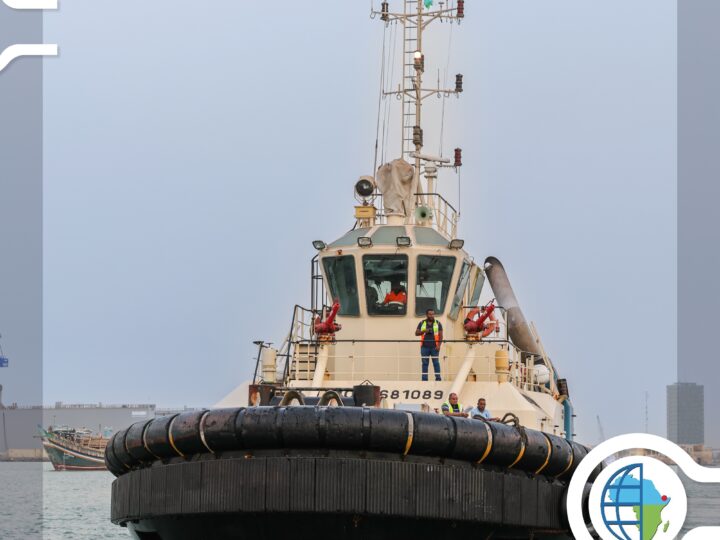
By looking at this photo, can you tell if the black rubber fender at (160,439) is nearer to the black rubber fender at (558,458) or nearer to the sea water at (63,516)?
the black rubber fender at (558,458)

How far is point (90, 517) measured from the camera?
32.7 metres

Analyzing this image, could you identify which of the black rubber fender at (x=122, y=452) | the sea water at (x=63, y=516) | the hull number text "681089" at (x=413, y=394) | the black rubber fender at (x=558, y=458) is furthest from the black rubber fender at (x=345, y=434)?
the sea water at (x=63, y=516)

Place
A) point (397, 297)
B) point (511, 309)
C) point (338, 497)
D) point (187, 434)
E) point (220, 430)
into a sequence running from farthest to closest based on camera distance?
1. point (511, 309)
2. point (397, 297)
3. point (187, 434)
4. point (220, 430)
5. point (338, 497)

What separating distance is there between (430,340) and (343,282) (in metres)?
1.91

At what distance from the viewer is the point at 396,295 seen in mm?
16672

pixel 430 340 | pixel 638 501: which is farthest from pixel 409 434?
pixel 430 340

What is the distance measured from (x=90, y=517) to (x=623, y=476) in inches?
912

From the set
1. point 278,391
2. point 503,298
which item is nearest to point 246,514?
point 278,391

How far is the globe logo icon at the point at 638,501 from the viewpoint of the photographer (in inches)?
448

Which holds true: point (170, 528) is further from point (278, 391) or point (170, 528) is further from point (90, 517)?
point (90, 517)

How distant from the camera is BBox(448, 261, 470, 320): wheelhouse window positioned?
17.0m

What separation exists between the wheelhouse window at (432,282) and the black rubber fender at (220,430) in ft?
19.0

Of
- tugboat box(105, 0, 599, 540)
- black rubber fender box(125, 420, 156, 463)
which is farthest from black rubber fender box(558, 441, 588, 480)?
black rubber fender box(125, 420, 156, 463)

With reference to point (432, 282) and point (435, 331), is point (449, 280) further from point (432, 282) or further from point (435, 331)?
point (435, 331)
